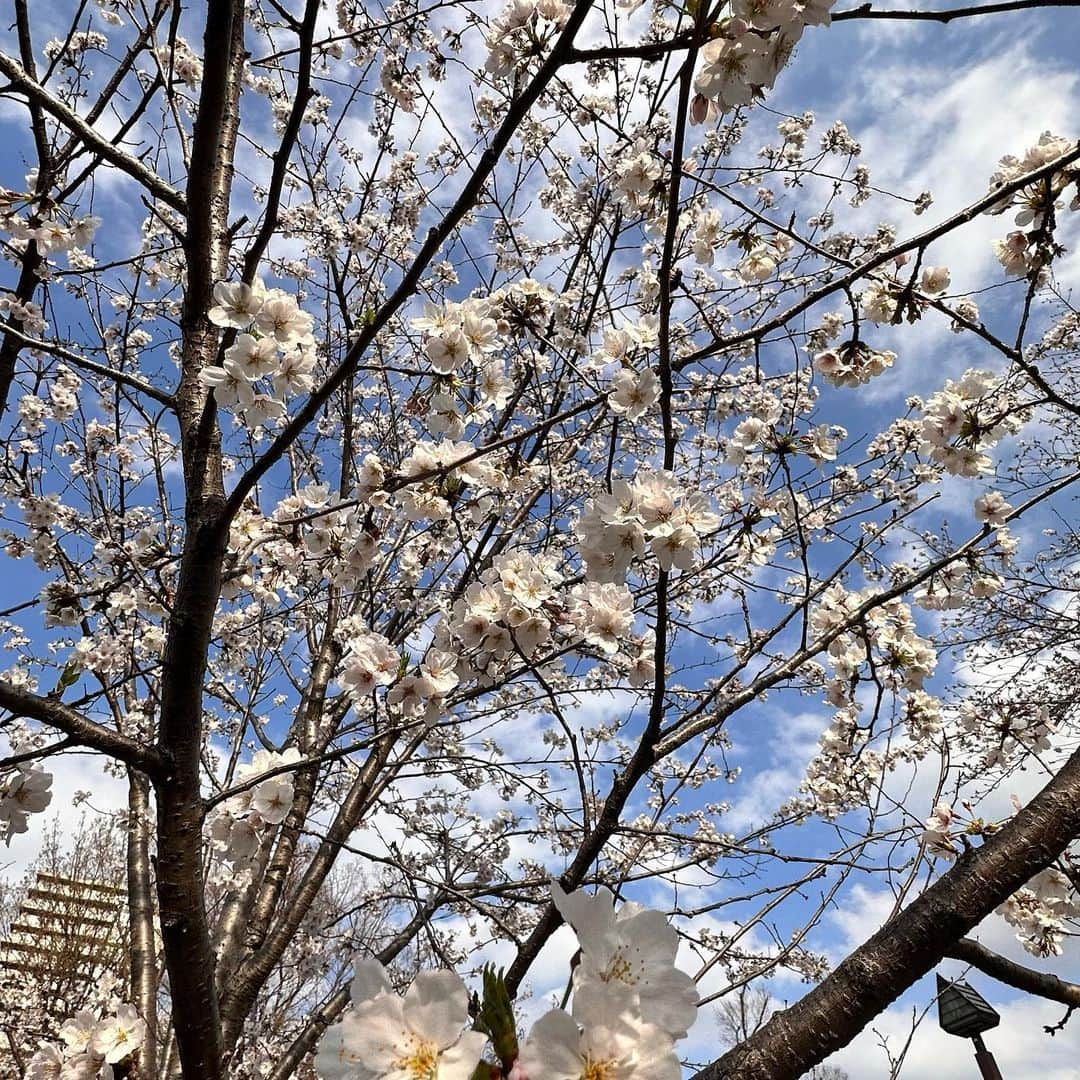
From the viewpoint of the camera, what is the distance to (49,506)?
3939 mm

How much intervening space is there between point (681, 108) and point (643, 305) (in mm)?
1415

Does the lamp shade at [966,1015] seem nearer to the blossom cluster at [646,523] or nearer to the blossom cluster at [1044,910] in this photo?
the blossom cluster at [1044,910]

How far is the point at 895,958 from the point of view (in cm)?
89

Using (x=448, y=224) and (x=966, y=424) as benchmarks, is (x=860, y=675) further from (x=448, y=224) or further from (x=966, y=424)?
(x=448, y=224)

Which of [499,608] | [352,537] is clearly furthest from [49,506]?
[499,608]

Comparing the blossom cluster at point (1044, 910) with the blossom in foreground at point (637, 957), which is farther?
the blossom cluster at point (1044, 910)

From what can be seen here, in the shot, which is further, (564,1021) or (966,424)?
(966,424)

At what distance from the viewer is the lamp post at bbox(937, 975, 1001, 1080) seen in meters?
2.56

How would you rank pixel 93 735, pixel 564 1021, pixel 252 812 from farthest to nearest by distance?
1. pixel 252 812
2. pixel 93 735
3. pixel 564 1021

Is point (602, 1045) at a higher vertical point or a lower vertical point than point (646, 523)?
lower

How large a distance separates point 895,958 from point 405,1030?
0.58 meters

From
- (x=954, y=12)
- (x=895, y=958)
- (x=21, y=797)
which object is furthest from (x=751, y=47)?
(x=21, y=797)

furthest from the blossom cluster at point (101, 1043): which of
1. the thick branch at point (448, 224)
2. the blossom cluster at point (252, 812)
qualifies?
the thick branch at point (448, 224)

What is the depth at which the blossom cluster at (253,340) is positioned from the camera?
1918 millimetres
